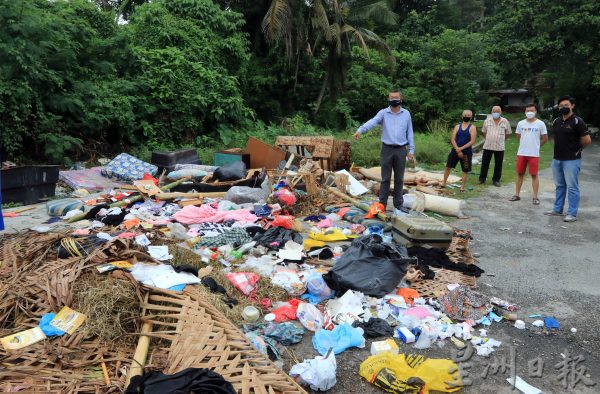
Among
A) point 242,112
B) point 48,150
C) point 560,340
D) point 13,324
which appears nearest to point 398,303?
point 560,340

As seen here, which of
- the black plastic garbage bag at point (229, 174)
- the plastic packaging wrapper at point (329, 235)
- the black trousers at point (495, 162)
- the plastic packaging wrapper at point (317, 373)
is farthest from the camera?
the black trousers at point (495, 162)

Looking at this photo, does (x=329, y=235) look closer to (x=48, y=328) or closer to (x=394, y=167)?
(x=394, y=167)

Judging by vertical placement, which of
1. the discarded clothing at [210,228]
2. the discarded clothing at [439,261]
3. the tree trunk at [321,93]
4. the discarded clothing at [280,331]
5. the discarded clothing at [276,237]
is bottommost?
the discarded clothing at [280,331]

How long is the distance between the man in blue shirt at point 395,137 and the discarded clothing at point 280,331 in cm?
353

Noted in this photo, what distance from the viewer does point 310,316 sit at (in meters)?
3.81

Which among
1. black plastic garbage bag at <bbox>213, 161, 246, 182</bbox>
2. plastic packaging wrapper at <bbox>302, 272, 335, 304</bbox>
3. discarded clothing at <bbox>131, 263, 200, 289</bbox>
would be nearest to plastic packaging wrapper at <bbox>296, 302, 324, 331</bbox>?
plastic packaging wrapper at <bbox>302, 272, 335, 304</bbox>

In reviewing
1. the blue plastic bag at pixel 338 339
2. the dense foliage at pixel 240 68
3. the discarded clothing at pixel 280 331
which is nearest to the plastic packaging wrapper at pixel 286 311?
the discarded clothing at pixel 280 331

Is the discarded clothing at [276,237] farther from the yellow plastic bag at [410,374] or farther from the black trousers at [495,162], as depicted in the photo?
the black trousers at [495,162]

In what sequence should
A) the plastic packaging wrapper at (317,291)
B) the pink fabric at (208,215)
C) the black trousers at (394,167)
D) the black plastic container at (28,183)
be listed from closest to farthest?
1. the plastic packaging wrapper at (317,291)
2. the pink fabric at (208,215)
3. the black trousers at (394,167)
4. the black plastic container at (28,183)

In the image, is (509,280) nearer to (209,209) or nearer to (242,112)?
(209,209)

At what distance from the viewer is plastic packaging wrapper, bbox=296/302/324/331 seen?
373 cm

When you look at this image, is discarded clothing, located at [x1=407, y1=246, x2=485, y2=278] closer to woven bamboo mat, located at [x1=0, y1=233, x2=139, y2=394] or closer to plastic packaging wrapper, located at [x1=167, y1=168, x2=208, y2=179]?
woven bamboo mat, located at [x1=0, y1=233, x2=139, y2=394]

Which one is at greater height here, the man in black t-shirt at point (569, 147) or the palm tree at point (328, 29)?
the palm tree at point (328, 29)

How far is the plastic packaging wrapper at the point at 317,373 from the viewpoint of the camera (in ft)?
9.76
